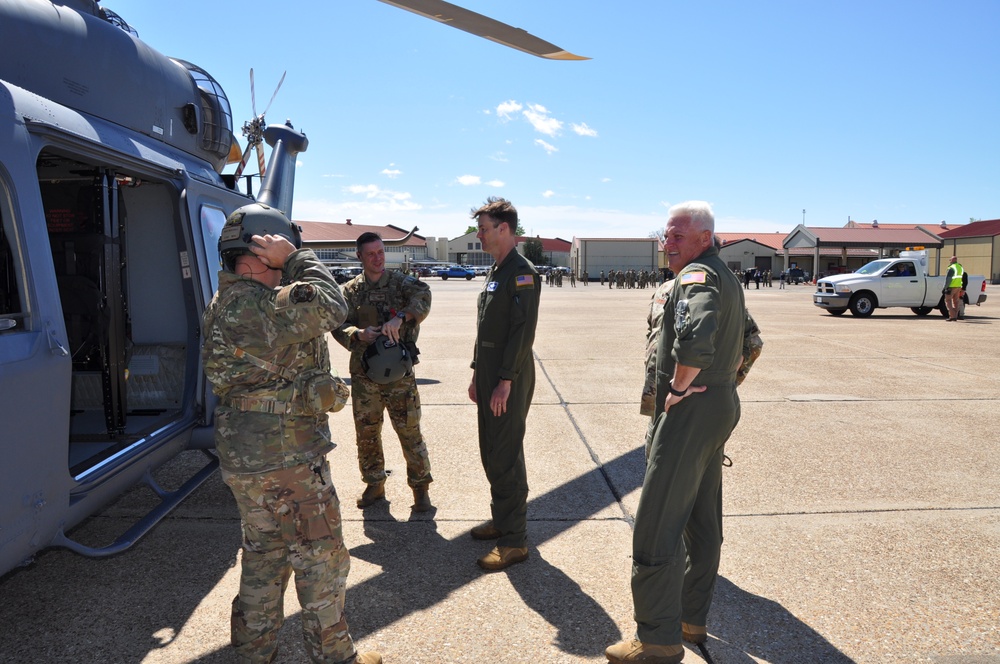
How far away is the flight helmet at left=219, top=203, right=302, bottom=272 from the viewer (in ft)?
7.68

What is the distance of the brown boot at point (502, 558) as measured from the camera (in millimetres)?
3371

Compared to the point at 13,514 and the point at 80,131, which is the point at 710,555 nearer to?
the point at 13,514

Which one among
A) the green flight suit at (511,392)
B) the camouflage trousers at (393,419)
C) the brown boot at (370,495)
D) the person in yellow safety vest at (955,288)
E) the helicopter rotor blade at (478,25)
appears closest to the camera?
the helicopter rotor blade at (478,25)

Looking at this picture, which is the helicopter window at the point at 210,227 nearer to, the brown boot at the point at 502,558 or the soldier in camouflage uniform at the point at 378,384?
the soldier in camouflage uniform at the point at 378,384

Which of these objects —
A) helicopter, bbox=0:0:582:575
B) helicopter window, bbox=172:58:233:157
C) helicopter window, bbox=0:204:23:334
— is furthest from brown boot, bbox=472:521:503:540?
helicopter window, bbox=172:58:233:157

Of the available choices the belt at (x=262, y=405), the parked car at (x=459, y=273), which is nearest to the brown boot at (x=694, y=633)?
the belt at (x=262, y=405)

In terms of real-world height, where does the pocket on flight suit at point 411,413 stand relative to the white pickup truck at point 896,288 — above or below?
below

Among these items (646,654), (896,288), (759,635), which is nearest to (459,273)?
(896,288)

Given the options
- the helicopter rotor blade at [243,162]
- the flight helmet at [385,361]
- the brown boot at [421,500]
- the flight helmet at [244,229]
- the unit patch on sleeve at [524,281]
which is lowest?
the brown boot at [421,500]

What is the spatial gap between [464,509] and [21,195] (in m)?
2.92

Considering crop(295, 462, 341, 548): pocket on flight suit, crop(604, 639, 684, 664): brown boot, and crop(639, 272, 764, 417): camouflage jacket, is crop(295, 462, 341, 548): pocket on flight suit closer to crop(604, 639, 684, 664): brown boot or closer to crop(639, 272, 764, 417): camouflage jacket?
crop(604, 639, 684, 664): brown boot

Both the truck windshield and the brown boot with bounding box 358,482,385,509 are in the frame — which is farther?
the truck windshield

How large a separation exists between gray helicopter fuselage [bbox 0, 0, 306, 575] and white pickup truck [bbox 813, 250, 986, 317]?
1698 cm

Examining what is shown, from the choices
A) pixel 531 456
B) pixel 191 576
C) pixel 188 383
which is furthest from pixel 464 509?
pixel 188 383
